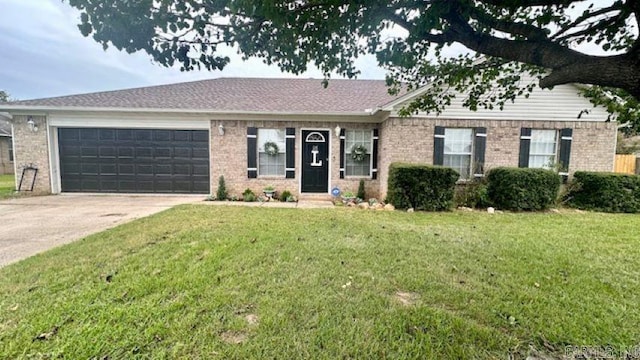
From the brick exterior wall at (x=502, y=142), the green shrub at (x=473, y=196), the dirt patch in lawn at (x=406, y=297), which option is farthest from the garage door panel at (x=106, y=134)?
the green shrub at (x=473, y=196)

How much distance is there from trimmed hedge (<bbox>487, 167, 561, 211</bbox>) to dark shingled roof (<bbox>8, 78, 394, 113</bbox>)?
440cm

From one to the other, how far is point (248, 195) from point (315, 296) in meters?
6.31

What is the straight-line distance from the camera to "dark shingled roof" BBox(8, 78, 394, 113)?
27.9 feet

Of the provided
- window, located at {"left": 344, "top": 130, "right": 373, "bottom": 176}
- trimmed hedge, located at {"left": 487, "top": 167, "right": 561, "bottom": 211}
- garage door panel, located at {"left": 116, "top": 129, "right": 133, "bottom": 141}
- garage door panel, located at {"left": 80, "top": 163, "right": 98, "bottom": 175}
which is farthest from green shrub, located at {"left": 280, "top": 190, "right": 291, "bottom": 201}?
A: garage door panel, located at {"left": 80, "top": 163, "right": 98, "bottom": 175}

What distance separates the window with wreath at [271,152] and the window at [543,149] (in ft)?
25.3

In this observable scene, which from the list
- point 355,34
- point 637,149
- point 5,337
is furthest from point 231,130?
point 637,149

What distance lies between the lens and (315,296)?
2602 mm

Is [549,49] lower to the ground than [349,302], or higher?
higher

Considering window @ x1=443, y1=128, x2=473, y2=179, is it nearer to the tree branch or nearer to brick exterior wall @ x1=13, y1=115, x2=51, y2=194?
the tree branch

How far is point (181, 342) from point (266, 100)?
27.6 feet

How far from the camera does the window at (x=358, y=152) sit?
29.1 ft

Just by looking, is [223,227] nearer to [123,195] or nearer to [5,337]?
[5,337]

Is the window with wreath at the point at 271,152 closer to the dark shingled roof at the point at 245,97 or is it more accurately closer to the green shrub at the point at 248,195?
the green shrub at the point at 248,195

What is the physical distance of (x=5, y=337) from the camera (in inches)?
76.4
